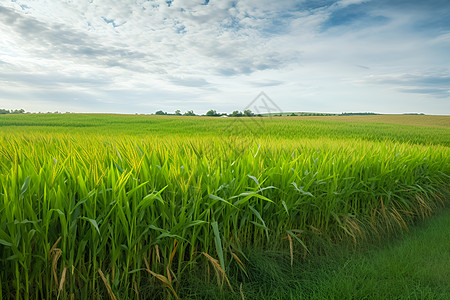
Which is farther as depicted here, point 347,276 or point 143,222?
point 347,276

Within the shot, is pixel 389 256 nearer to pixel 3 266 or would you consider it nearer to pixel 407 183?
pixel 407 183

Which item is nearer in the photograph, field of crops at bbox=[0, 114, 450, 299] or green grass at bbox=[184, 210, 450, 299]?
field of crops at bbox=[0, 114, 450, 299]

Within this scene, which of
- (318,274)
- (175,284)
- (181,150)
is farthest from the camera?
(181,150)

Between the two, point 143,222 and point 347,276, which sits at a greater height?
point 143,222

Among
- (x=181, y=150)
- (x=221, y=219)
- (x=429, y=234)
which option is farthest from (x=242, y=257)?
(x=429, y=234)

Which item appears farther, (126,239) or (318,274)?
(318,274)

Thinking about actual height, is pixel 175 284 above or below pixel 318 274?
above

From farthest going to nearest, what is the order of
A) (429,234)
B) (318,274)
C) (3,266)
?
(429,234) < (318,274) < (3,266)

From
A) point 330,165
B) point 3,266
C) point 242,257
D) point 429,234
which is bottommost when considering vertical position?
point 429,234

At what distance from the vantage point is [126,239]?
64.9 inches

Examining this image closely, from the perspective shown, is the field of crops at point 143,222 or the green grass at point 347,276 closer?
the field of crops at point 143,222

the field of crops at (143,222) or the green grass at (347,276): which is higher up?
the field of crops at (143,222)

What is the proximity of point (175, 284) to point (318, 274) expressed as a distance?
1.17 meters

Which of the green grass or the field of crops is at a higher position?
the field of crops
